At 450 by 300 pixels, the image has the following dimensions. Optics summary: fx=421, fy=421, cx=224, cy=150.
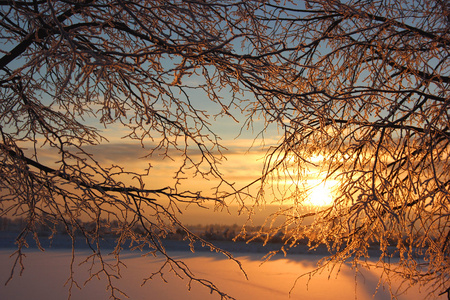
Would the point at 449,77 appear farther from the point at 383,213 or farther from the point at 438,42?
the point at 383,213

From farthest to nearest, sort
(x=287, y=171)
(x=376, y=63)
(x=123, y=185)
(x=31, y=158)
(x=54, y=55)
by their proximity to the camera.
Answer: (x=376, y=63), (x=287, y=171), (x=31, y=158), (x=123, y=185), (x=54, y=55)

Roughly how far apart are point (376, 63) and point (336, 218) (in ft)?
6.02

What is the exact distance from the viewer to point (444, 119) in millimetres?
4152

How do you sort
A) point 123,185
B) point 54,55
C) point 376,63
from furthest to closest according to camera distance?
1. point 376,63
2. point 123,185
3. point 54,55

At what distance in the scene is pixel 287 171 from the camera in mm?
4520

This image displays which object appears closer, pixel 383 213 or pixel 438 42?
pixel 438 42

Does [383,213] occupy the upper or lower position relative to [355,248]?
upper

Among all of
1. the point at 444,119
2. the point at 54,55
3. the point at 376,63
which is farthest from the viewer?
the point at 376,63

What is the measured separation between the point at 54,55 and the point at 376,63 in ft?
12.3

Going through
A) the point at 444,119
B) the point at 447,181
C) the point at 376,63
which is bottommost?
the point at 447,181

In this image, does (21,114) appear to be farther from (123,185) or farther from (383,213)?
(383,213)

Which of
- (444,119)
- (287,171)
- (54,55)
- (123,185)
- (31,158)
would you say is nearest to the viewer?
(54,55)

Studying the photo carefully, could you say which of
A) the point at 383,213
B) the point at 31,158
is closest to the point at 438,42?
the point at 383,213

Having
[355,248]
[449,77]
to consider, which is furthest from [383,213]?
[449,77]
